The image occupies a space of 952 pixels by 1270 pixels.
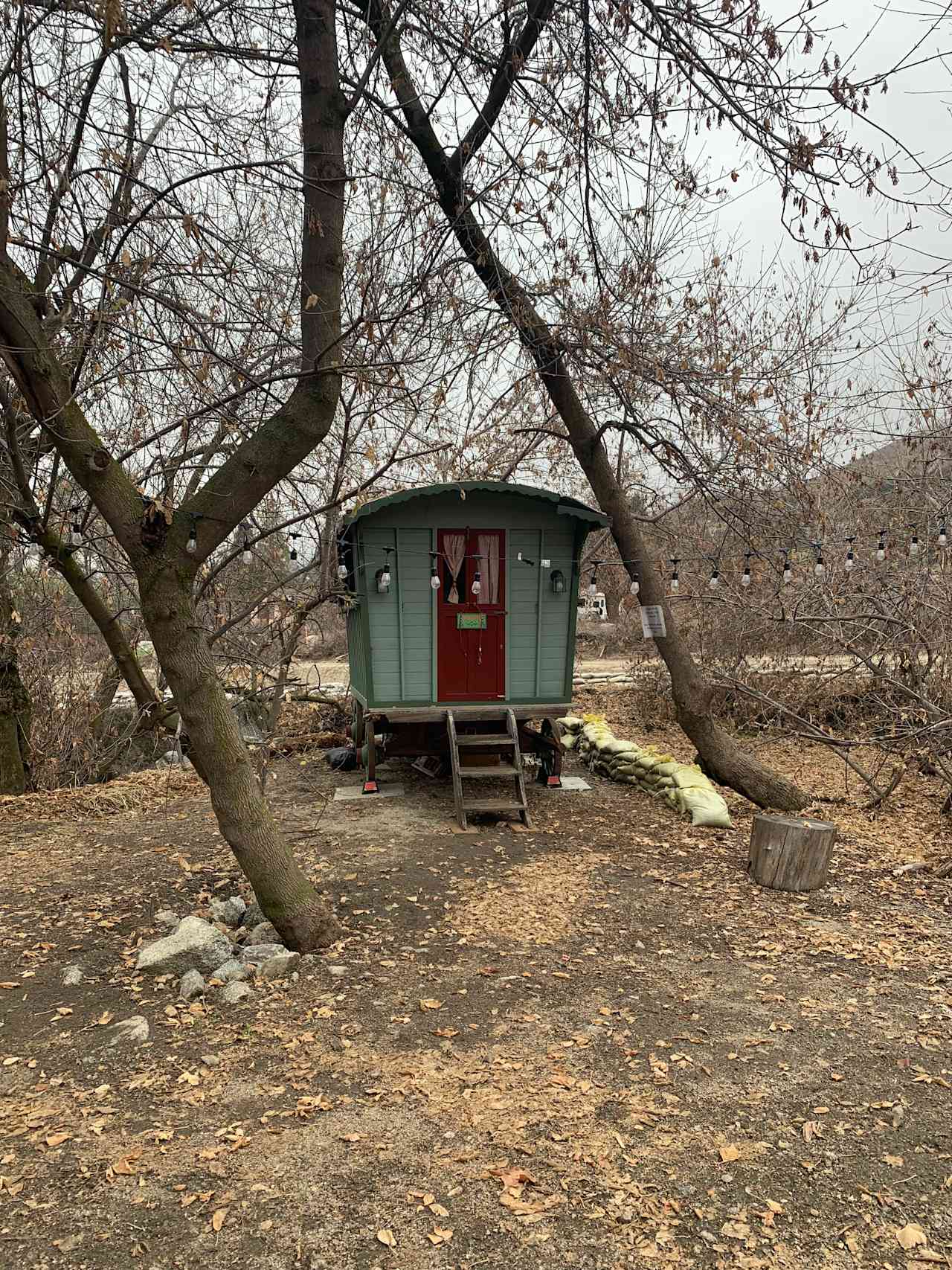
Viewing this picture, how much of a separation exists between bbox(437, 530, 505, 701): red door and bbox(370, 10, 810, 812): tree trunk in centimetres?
121

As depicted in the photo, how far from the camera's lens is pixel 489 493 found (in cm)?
827

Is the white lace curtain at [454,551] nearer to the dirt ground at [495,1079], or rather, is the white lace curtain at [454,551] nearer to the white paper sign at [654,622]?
the white paper sign at [654,622]

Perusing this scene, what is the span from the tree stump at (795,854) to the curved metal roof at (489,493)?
3596mm

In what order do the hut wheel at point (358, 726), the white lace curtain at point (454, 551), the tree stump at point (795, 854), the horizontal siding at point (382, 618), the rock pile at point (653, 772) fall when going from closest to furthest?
the tree stump at point (795, 854) < the rock pile at point (653, 772) < the horizontal siding at point (382, 618) < the white lace curtain at point (454, 551) < the hut wheel at point (358, 726)

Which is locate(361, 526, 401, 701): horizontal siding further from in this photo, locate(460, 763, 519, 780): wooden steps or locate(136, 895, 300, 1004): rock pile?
locate(136, 895, 300, 1004): rock pile

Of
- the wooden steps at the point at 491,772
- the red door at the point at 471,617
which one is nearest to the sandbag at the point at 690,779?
the wooden steps at the point at 491,772

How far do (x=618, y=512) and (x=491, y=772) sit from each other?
287cm

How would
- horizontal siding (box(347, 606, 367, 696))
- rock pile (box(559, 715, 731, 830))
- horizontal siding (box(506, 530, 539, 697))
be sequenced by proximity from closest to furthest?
rock pile (box(559, 715, 731, 830)), horizontal siding (box(506, 530, 539, 697)), horizontal siding (box(347, 606, 367, 696))

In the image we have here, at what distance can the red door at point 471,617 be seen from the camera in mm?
8367

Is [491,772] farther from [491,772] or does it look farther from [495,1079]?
[495,1079]

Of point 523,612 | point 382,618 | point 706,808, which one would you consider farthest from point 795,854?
point 382,618

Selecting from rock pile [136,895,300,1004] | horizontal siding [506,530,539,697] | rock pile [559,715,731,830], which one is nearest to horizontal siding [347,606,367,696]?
horizontal siding [506,530,539,697]

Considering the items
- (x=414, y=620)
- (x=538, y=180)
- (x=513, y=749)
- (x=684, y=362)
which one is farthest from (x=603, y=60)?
(x=513, y=749)

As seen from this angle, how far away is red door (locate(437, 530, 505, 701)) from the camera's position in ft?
27.5
